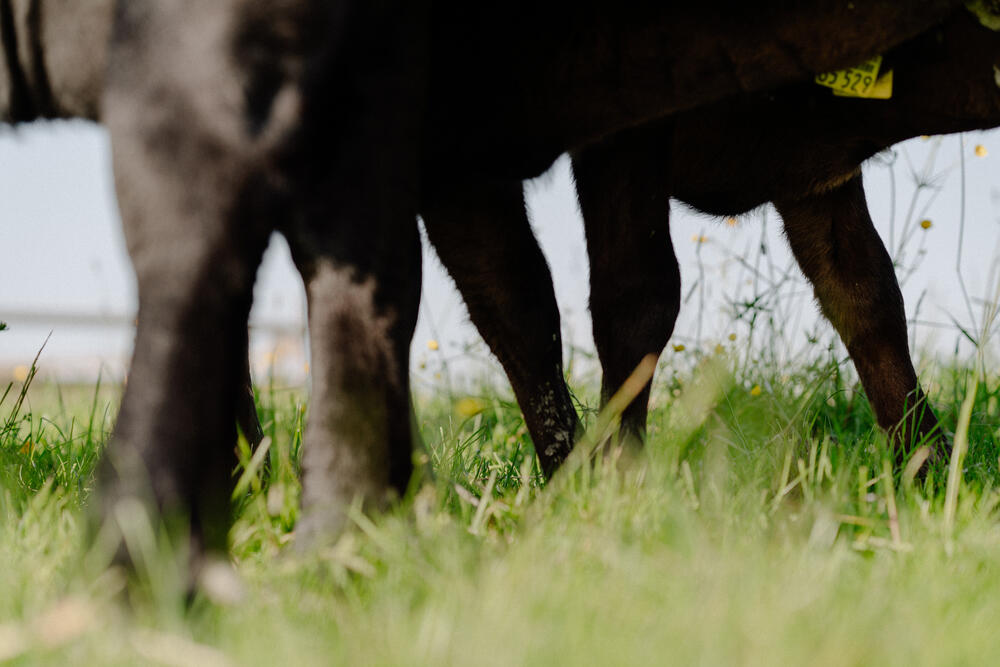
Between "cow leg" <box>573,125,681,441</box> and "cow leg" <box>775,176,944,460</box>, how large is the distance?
17.9 inches

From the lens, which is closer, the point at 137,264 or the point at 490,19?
the point at 137,264

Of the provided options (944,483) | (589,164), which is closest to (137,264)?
(589,164)

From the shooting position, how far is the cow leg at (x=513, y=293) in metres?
1.87

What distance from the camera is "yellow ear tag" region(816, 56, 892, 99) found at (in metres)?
1.49

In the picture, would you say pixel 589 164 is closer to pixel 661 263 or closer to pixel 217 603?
pixel 661 263

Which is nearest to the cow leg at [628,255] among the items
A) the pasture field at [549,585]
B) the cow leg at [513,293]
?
the cow leg at [513,293]

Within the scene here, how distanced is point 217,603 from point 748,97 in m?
1.40

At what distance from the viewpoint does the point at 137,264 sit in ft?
3.26

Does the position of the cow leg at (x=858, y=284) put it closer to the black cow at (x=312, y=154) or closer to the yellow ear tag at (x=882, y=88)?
the yellow ear tag at (x=882, y=88)

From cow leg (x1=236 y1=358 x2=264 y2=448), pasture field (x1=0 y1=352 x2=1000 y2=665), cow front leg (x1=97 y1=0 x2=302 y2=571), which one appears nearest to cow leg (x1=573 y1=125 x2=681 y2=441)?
pasture field (x1=0 y1=352 x2=1000 y2=665)

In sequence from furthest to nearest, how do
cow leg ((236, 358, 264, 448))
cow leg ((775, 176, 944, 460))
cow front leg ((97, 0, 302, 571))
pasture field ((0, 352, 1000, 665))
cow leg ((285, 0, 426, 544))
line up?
cow leg ((775, 176, 944, 460))
cow leg ((236, 358, 264, 448))
cow leg ((285, 0, 426, 544))
cow front leg ((97, 0, 302, 571))
pasture field ((0, 352, 1000, 665))

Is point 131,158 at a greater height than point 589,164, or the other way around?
point 589,164

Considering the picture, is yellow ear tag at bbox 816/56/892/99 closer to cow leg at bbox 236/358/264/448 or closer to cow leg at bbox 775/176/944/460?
cow leg at bbox 775/176/944/460

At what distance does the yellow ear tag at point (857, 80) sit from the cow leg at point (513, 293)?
0.67 metres
